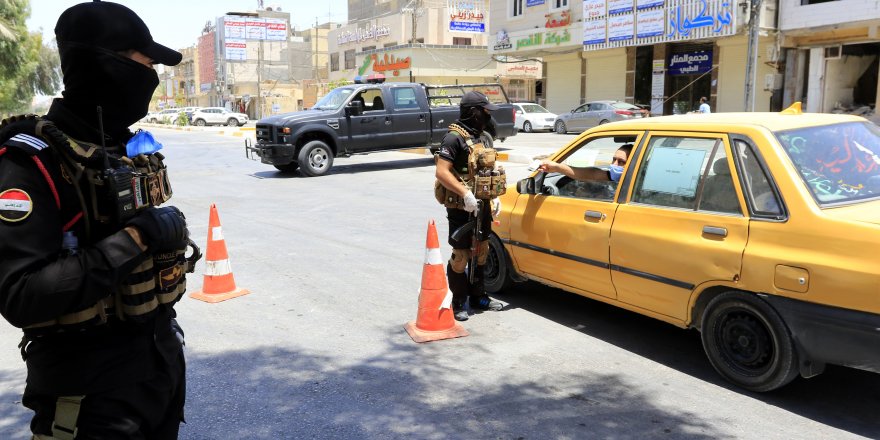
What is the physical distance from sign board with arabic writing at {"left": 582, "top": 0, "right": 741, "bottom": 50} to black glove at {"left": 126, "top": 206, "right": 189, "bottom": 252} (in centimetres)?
2451

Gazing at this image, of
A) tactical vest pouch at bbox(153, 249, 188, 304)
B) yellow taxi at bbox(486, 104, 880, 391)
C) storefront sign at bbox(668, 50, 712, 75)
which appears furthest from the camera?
storefront sign at bbox(668, 50, 712, 75)

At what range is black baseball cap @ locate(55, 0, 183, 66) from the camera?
1947 mm

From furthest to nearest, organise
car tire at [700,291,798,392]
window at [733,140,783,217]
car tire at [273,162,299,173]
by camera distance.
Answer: car tire at [273,162,299,173] < window at [733,140,783,217] < car tire at [700,291,798,392]

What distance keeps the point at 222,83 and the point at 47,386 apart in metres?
78.3

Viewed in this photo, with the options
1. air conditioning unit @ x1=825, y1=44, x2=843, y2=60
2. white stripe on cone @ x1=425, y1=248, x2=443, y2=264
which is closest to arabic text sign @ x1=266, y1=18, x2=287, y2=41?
air conditioning unit @ x1=825, y1=44, x2=843, y2=60

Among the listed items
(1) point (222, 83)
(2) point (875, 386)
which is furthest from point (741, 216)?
(1) point (222, 83)

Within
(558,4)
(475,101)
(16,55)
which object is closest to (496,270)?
(475,101)

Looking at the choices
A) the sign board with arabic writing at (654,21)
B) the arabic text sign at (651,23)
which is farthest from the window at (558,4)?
the arabic text sign at (651,23)

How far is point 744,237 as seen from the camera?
386cm

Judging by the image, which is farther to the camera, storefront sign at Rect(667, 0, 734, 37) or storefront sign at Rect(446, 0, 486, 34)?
storefront sign at Rect(446, 0, 486, 34)

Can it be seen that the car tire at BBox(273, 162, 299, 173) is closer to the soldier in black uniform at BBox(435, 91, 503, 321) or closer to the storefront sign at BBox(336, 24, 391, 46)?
the soldier in black uniform at BBox(435, 91, 503, 321)

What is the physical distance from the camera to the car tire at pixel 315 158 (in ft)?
48.0

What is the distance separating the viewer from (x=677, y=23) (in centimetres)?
2550

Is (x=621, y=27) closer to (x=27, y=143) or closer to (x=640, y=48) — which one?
(x=640, y=48)
